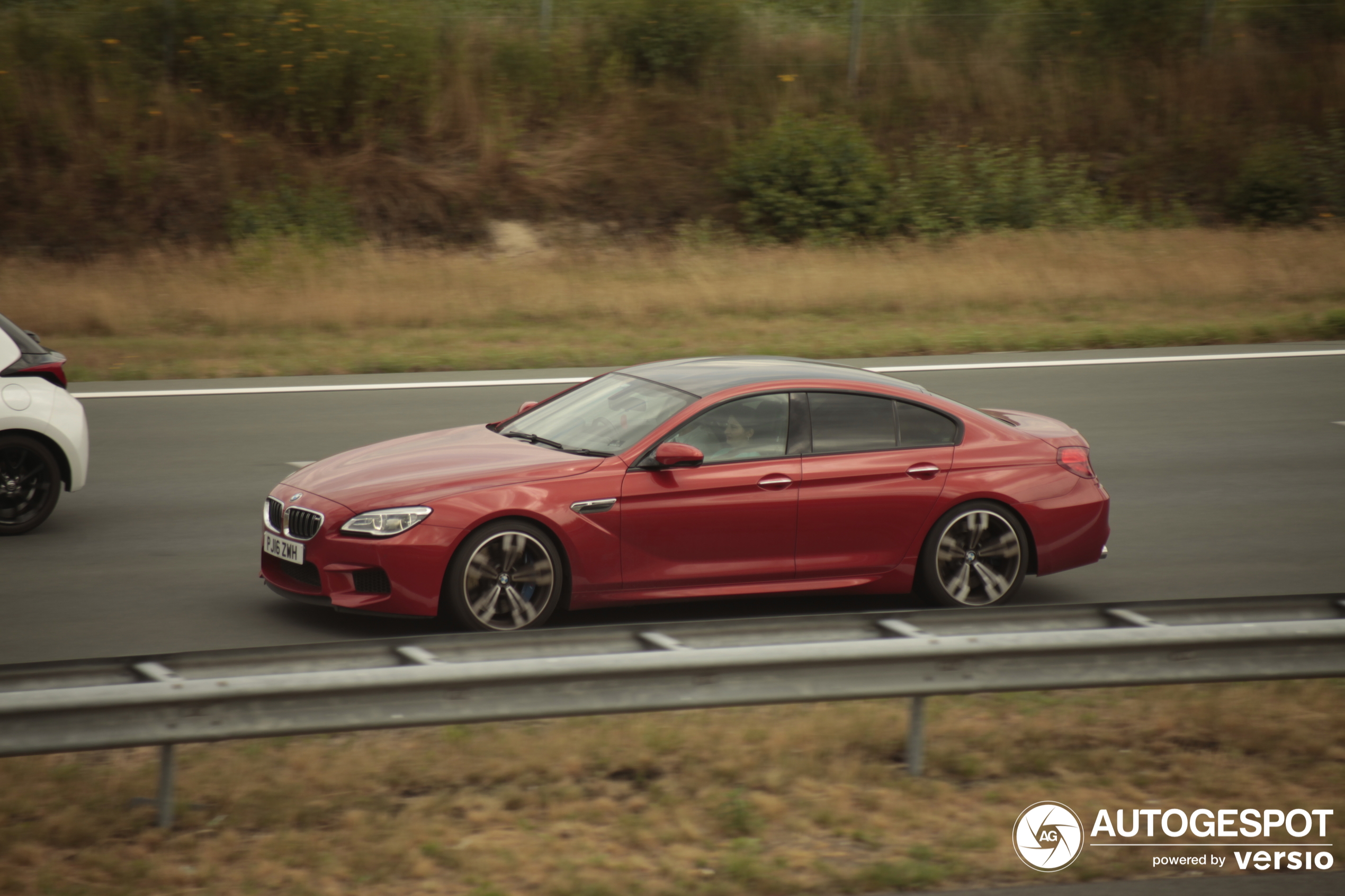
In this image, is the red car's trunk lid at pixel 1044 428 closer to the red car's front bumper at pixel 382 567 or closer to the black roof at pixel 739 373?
the black roof at pixel 739 373

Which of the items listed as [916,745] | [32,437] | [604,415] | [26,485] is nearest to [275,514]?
[604,415]

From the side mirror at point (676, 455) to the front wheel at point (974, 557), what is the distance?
1.44 meters

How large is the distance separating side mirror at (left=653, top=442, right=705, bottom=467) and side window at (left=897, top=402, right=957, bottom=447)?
1.31 m

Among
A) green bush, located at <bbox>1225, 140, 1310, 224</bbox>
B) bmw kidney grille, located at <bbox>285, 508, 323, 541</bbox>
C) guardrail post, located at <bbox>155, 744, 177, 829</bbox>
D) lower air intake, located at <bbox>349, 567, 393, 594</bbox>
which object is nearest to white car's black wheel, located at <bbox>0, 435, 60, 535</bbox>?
bmw kidney grille, located at <bbox>285, 508, 323, 541</bbox>

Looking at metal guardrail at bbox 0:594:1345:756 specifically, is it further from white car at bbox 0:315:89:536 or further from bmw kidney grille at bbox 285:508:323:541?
white car at bbox 0:315:89:536

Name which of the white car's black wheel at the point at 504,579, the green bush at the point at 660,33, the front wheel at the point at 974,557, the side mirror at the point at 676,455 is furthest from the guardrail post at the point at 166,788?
the green bush at the point at 660,33

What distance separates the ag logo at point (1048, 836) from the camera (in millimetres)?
5004

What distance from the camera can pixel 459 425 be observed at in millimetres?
13531

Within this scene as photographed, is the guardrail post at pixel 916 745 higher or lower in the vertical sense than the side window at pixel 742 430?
lower

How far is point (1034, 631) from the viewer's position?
5.78 metres

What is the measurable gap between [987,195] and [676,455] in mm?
22202

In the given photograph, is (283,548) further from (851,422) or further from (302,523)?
(851,422)

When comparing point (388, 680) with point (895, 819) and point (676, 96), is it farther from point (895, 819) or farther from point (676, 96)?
point (676, 96)

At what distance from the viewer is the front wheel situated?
26.6 ft
